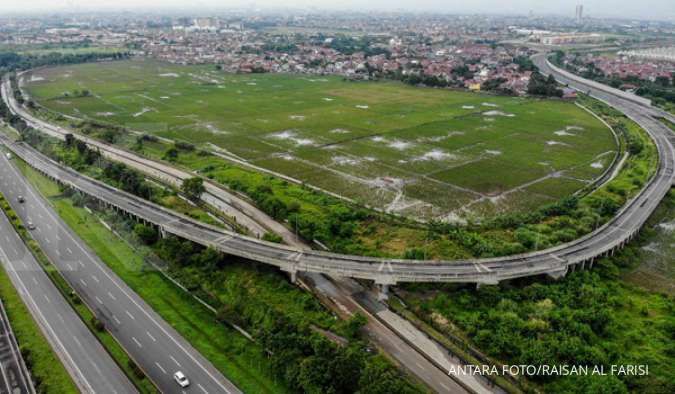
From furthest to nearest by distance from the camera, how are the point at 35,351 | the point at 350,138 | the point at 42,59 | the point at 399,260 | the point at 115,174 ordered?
the point at 42,59 < the point at 350,138 < the point at 115,174 < the point at 399,260 < the point at 35,351

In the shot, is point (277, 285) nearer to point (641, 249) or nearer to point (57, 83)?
point (641, 249)

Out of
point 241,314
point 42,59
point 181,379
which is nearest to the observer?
point 181,379

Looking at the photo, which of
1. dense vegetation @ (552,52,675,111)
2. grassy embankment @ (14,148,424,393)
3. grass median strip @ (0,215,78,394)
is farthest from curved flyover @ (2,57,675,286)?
dense vegetation @ (552,52,675,111)

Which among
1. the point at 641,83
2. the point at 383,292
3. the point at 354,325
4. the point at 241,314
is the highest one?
the point at 641,83

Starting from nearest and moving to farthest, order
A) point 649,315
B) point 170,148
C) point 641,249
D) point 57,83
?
point 649,315 → point 641,249 → point 170,148 → point 57,83

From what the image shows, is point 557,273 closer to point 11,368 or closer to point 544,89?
point 11,368

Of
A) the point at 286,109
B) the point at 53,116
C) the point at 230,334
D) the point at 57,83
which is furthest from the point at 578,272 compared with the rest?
the point at 57,83

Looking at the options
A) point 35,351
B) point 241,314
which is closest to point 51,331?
point 35,351
